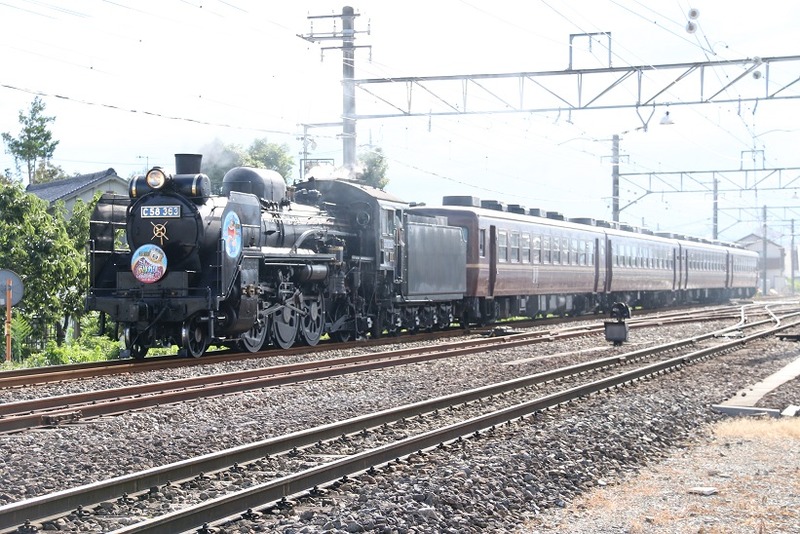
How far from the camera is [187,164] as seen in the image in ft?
51.7

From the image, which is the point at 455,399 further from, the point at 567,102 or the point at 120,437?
the point at 567,102

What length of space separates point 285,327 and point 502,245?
10544 mm

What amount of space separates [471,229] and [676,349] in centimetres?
705

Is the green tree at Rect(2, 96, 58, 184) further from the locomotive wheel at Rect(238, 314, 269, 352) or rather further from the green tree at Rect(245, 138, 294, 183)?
the locomotive wheel at Rect(238, 314, 269, 352)

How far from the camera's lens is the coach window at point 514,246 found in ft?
89.8

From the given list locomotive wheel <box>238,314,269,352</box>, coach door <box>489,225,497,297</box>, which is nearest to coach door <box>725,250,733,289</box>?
coach door <box>489,225,497,297</box>


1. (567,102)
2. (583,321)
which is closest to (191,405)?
(567,102)

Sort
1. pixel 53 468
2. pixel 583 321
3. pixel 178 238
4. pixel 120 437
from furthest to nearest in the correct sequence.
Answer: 1. pixel 583 321
2. pixel 178 238
3. pixel 120 437
4. pixel 53 468

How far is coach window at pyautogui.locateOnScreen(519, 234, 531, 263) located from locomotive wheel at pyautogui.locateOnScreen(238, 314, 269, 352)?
12847 millimetres

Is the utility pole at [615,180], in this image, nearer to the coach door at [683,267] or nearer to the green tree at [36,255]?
the coach door at [683,267]

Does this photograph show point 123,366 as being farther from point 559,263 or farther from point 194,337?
point 559,263

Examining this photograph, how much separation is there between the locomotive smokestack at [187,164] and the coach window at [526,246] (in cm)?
1416

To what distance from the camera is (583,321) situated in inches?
1214

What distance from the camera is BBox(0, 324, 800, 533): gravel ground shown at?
6.37m
